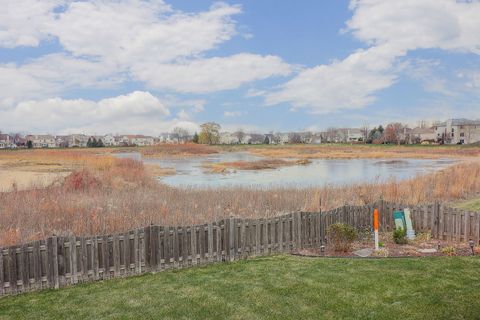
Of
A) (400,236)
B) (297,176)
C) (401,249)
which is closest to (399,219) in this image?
(400,236)

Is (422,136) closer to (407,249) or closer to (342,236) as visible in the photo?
(407,249)

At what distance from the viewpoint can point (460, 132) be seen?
12025 centimetres

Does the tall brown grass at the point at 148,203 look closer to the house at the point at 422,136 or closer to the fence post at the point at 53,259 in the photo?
the fence post at the point at 53,259

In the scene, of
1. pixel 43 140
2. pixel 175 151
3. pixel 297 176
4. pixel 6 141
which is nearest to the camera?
pixel 297 176

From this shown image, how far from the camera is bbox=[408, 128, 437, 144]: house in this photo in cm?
13650

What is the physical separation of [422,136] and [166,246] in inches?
5786

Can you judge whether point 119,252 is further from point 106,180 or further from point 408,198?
point 106,180

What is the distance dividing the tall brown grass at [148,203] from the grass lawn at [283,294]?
6.52 ft

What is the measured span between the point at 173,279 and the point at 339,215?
17.5 ft

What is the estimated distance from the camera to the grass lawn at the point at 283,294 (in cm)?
632

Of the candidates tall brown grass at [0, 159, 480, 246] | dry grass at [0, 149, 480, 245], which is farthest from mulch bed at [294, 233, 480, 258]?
tall brown grass at [0, 159, 480, 246]

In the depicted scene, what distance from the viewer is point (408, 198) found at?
1834cm

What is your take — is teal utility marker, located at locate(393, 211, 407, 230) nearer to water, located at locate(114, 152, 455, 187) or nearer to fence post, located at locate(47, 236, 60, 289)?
fence post, located at locate(47, 236, 60, 289)

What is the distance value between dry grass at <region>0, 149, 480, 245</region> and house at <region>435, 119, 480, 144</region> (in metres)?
107
